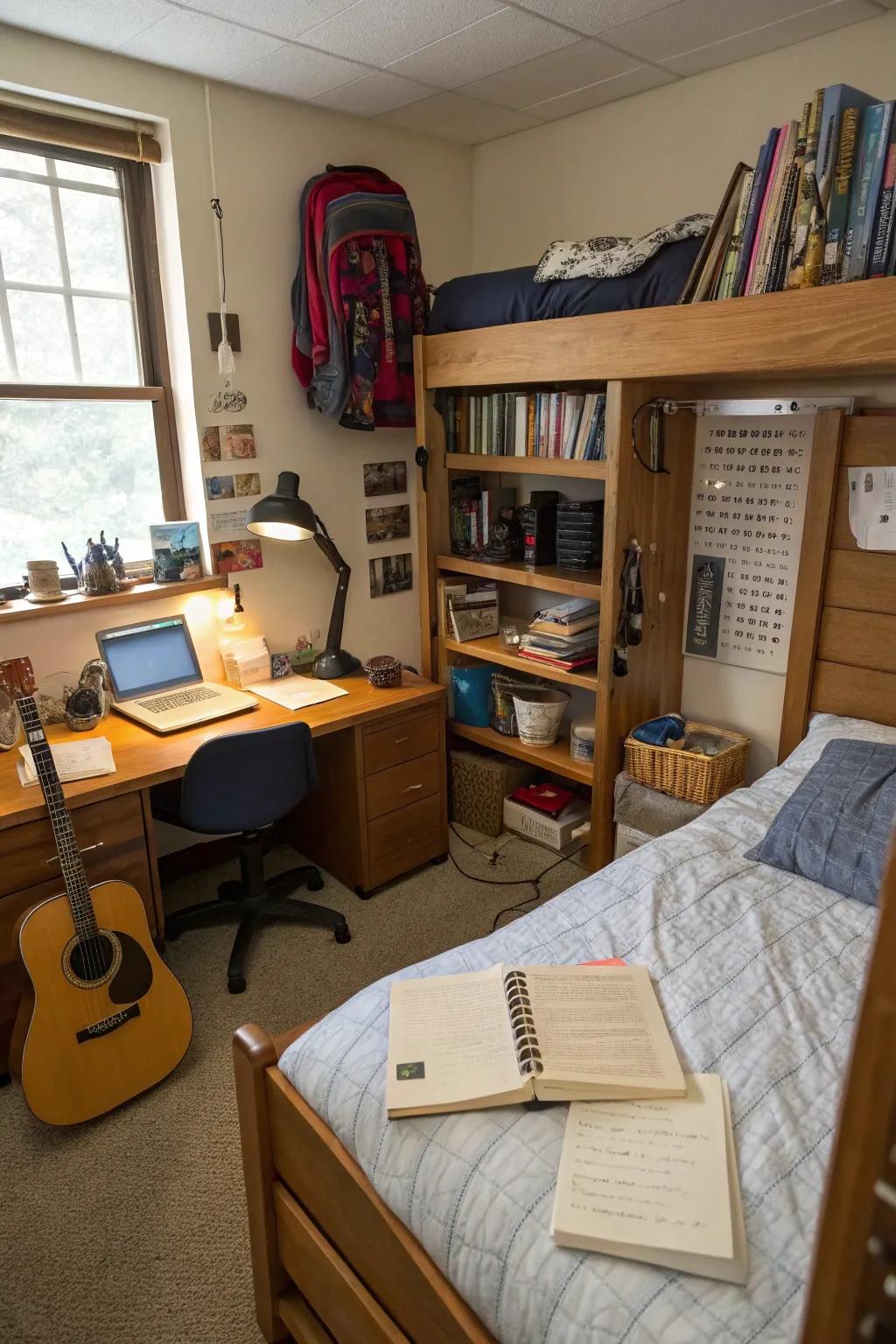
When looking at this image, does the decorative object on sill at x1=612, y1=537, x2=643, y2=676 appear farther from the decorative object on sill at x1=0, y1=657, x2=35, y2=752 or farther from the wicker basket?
the decorative object on sill at x1=0, y1=657, x2=35, y2=752

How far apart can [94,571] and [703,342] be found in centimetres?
186

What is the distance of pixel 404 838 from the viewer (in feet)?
9.43

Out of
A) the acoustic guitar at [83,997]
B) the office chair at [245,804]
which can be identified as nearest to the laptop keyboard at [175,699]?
the office chair at [245,804]

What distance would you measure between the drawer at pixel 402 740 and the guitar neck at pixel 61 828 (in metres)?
0.96

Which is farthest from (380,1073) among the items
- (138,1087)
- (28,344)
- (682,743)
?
(28,344)

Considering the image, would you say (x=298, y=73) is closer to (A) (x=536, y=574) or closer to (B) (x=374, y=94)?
(B) (x=374, y=94)

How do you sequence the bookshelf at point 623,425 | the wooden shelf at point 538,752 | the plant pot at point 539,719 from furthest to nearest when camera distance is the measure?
the plant pot at point 539,719
the wooden shelf at point 538,752
the bookshelf at point 623,425

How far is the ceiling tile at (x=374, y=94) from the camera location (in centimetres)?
250

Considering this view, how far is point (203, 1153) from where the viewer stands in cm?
187

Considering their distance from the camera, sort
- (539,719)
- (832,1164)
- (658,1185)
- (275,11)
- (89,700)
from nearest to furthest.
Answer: (832,1164) < (658,1185) < (275,11) < (89,700) < (539,719)

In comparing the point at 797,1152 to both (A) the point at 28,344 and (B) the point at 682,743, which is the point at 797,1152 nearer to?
(B) the point at 682,743

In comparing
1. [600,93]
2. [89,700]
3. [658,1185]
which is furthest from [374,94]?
[658,1185]

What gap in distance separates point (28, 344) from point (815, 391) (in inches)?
89.4

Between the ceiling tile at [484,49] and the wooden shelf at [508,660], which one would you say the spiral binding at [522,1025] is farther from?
the ceiling tile at [484,49]
